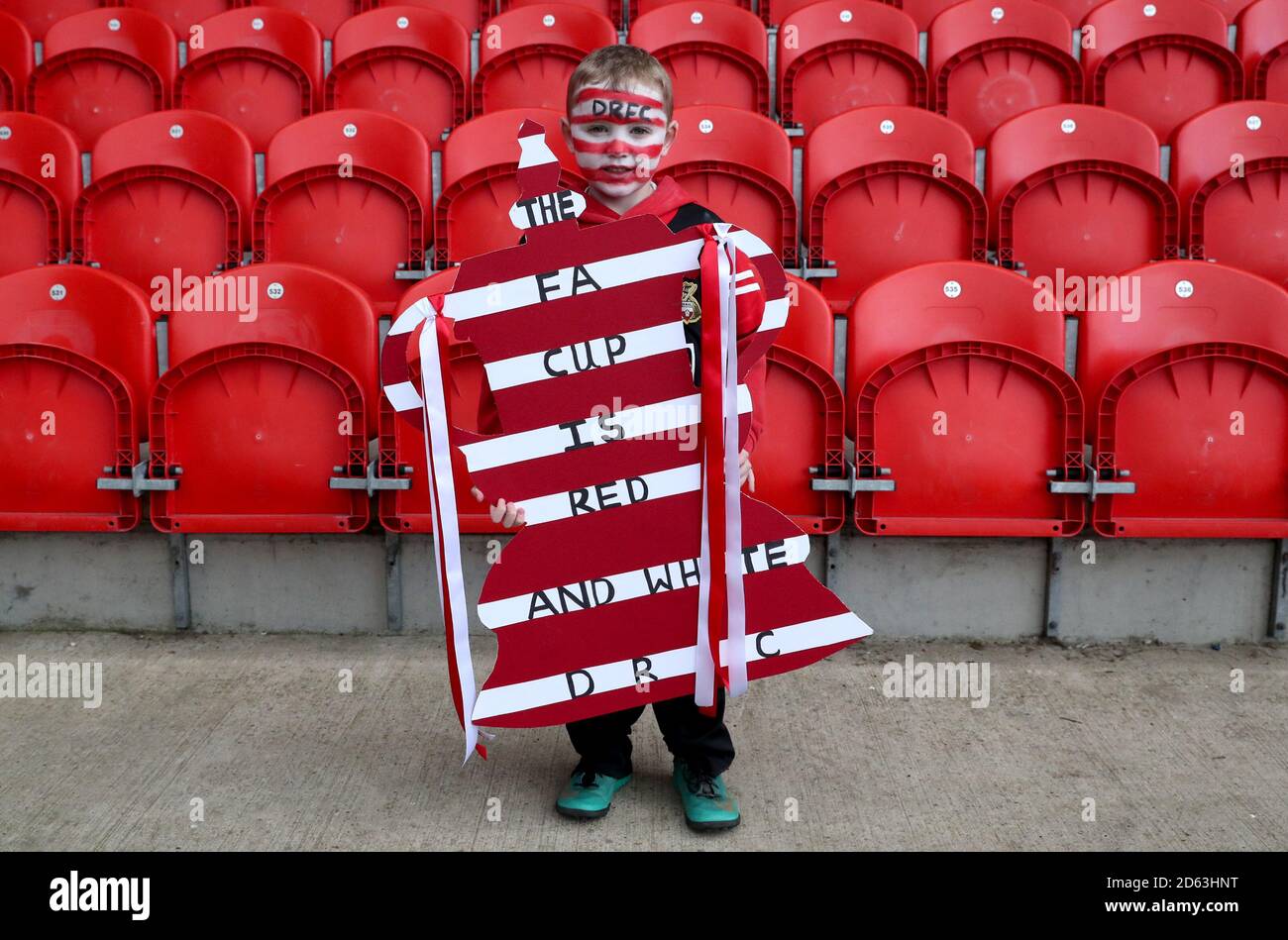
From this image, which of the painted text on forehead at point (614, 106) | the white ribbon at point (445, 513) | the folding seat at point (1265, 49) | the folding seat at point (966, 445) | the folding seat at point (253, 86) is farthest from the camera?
the folding seat at point (253, 86)

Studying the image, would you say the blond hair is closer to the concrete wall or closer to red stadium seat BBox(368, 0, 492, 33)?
the concrete wall

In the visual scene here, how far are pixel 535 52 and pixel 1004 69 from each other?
1642mm

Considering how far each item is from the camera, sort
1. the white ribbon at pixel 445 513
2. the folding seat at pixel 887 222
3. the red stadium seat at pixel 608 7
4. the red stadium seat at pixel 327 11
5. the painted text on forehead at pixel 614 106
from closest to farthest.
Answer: the painted text on forehead at pixel 614 106 < the white ribbon at pixel 445 513 < the folding seat at pixel 887 222 < the red stadium seat at pixel 608 7 < the red stadium seat at pixel 327 11

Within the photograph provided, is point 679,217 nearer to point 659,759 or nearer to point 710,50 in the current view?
point 659,759

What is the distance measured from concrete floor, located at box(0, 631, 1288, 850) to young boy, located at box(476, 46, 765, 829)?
0.17 ft

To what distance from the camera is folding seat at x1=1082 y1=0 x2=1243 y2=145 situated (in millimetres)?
3809

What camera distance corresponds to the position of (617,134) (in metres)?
1.52

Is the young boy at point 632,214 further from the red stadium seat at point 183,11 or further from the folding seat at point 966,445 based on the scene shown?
the red stadium seat at point 183,11

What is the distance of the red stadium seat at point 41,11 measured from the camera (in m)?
4.30

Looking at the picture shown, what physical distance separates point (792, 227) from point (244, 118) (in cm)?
209

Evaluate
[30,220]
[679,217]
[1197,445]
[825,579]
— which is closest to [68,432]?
[30,220]

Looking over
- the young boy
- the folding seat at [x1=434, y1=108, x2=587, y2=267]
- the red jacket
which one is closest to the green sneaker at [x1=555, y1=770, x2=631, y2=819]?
the young boy

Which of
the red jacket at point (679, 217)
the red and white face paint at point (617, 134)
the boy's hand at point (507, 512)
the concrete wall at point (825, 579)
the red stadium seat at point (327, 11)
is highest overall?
the red stadium seat at point (327, 11)

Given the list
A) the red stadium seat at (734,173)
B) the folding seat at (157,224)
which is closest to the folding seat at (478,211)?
the red stadium seat at (734,173)
